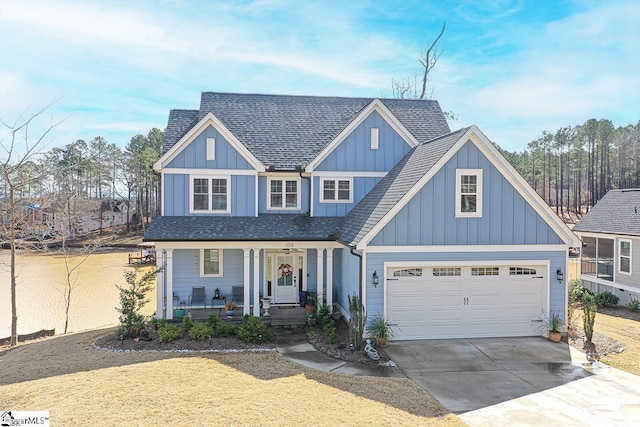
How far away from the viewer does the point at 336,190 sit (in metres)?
17.9

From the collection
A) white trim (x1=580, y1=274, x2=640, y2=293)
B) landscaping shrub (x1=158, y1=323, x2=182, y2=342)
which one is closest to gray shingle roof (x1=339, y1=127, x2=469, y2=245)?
landscaping shrub (x1=158, y1=323, x2=182, y2=342)

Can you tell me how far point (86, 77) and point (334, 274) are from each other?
13520mm

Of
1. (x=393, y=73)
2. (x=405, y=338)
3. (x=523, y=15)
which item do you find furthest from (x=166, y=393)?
(x=393, y=73)

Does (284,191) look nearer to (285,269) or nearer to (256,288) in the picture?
(285,269)

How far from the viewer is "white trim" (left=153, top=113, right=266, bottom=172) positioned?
16.4 m

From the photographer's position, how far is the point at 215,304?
56.7 feet

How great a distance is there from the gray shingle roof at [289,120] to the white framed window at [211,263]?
13.4 ft

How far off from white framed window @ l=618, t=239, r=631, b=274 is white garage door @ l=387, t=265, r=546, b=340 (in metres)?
9.05

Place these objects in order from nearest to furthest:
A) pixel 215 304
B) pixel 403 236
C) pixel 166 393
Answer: pixel 166 393 < pixel 403 236 < pixel 215 304

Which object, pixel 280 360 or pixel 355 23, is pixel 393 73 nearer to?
pixel 355 23

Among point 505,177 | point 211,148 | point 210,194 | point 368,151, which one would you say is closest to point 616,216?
point 505,177

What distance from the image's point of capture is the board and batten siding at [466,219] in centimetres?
1363

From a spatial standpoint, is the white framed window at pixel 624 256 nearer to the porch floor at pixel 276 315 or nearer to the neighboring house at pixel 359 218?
the neighboring house at pixel 359 218

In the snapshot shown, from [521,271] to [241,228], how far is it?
966 cm
